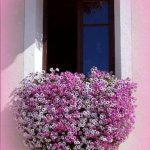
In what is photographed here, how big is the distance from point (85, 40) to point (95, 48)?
0.15 meters

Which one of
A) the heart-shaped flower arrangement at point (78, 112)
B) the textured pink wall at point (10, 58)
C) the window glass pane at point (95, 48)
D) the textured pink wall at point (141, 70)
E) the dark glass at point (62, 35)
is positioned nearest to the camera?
the heart-shaped flower arrangement at point (78, 112)

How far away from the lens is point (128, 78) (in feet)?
19.6

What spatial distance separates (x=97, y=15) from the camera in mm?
6543

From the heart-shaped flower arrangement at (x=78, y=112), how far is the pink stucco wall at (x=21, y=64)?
0.78ft

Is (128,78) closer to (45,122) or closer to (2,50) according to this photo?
(45,122)

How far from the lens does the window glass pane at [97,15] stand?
21.4 feet

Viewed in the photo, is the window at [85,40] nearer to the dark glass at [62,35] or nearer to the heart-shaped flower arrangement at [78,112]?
the dark glass at [62,35]

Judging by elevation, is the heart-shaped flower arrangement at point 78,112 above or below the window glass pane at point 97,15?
below

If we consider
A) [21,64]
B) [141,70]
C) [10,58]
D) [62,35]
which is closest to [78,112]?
[141,70]

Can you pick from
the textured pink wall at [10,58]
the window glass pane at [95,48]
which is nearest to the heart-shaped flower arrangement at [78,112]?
the textured pink wall at [10,58]

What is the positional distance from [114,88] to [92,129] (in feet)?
1.61

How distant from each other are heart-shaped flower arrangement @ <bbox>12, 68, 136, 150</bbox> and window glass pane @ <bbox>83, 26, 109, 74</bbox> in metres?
0.58

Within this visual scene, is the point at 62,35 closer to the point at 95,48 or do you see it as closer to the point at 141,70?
the point at 95,48

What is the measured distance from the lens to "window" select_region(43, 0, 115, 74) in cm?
646
